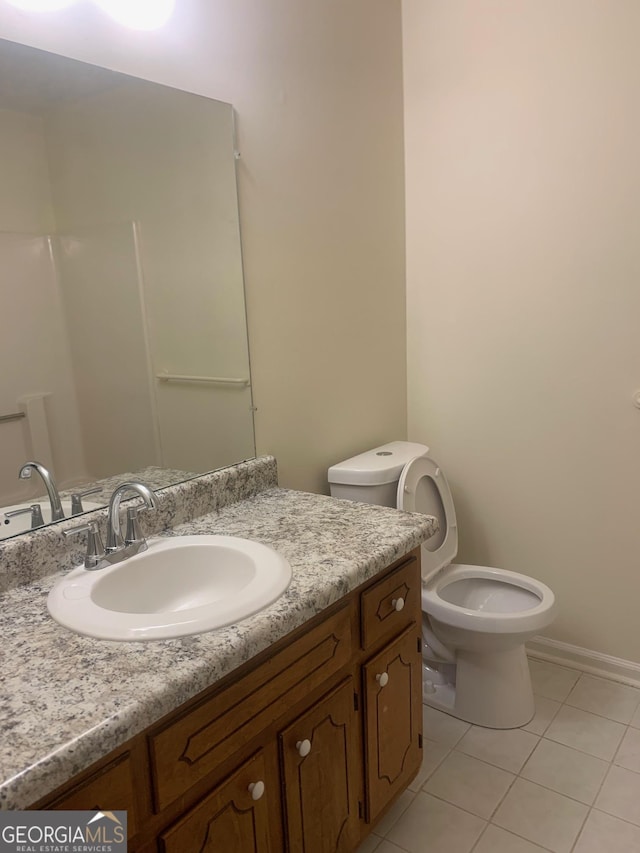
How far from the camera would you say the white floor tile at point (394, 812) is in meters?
1.68

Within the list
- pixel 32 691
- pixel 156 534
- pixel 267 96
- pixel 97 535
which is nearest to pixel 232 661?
pixel 32 691

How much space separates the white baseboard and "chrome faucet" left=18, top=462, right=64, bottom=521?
1.92 meters

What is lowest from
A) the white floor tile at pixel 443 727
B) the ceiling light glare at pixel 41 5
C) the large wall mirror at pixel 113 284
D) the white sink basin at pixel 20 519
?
the white floor tile at pixel 443 727

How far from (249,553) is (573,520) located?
144 centimetres

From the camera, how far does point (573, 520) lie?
2.28 metres

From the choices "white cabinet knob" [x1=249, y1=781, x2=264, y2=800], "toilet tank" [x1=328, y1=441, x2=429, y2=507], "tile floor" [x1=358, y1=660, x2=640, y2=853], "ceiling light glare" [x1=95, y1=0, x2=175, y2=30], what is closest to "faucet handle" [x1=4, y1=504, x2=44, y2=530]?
"white cabinet knob" [x1=249, y1=781, x2=264, y2=800]

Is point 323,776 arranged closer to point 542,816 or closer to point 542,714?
point 542,816

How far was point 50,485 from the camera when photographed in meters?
1.34

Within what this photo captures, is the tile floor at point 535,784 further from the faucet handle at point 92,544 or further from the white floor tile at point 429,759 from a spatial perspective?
the faucet handle at point 92,544

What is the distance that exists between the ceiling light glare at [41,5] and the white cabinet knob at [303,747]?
154cm

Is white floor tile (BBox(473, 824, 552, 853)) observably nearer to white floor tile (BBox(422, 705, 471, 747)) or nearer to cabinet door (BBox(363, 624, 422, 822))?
cabinet door (BBox(363, 624, 422, 822))

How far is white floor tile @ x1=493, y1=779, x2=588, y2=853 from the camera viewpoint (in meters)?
1.61

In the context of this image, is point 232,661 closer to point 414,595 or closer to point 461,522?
point 414,595

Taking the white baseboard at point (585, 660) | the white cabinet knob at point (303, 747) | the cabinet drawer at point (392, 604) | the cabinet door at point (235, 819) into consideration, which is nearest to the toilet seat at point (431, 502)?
the cabinet drawer at point (392, 604)
